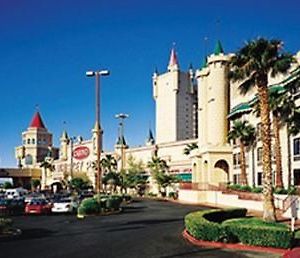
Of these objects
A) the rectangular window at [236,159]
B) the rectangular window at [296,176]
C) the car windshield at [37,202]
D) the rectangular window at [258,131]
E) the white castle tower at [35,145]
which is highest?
the white castle tower at [35,145]

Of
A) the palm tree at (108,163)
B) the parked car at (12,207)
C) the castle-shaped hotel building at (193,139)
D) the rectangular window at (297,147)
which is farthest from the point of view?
the palm tree at (108,163)

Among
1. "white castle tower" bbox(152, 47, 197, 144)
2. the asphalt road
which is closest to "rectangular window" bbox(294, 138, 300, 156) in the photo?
the asphalt road

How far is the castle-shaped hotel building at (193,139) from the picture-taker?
192 feet

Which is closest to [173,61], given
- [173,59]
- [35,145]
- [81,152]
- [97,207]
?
[173,59]

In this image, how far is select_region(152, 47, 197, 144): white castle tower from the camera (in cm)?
13200

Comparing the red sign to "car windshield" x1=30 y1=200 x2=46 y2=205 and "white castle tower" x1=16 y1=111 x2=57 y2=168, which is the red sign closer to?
"white castle tower" x1=16 y1=111 x2=57 y2=168

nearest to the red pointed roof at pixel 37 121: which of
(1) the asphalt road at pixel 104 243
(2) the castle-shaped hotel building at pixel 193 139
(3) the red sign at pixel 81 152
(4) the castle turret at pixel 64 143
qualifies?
Result: (2) the castle-shaped hotel building at pixel 193 139

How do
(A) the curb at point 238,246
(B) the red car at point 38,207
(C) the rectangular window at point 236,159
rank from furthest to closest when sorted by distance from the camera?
(C) the rectangular window at point 236,159, (B) the red car at point 38,207, (A) the curb at point 238,246

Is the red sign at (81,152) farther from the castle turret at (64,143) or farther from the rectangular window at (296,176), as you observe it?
the rectangular window at (296,176)

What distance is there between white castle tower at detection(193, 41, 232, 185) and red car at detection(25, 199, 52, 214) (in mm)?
31060

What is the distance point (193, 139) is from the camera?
312ft

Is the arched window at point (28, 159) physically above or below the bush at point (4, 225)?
above

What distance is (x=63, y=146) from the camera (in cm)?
15100

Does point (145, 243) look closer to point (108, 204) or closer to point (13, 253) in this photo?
point (13, 253)
